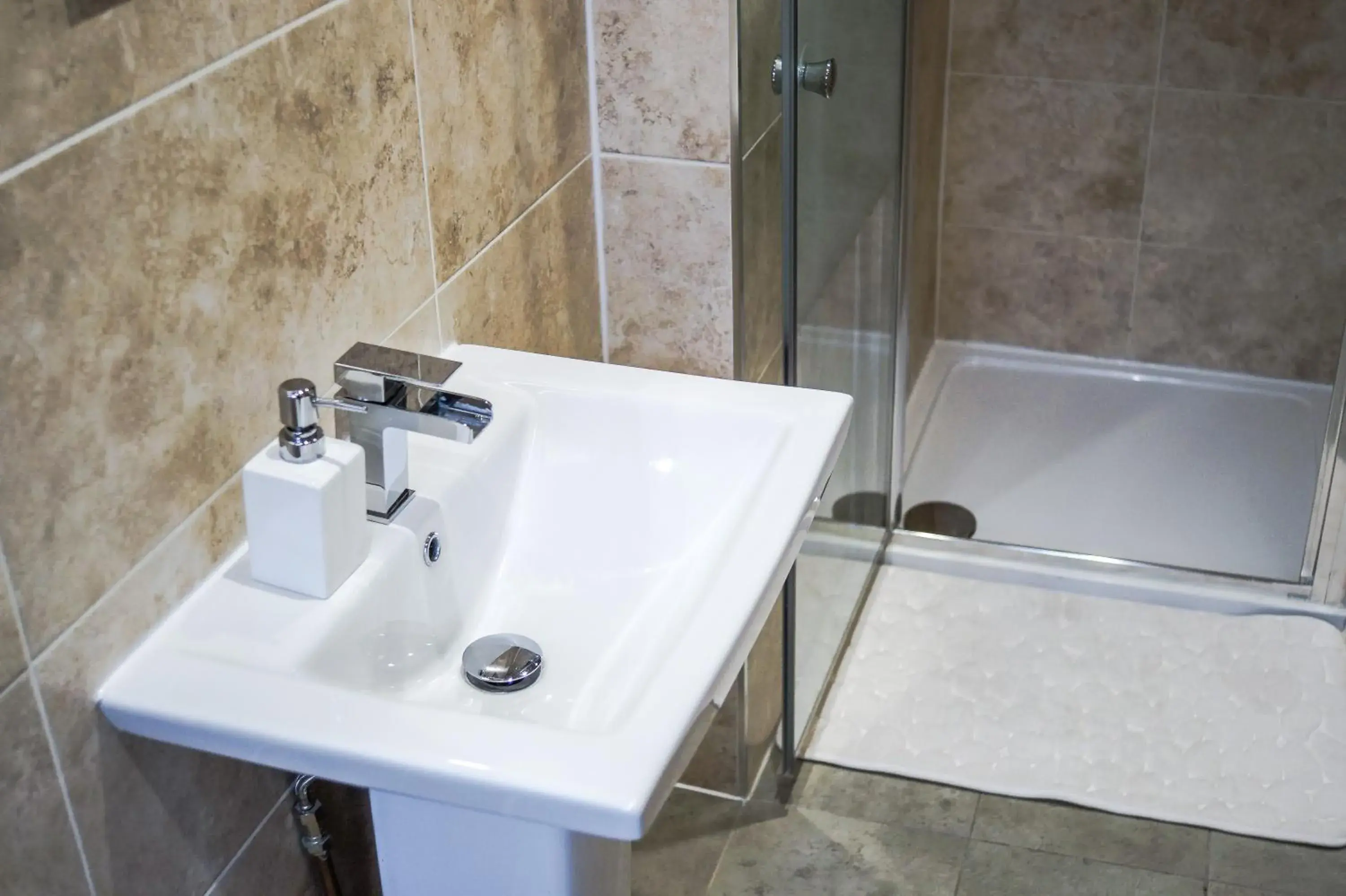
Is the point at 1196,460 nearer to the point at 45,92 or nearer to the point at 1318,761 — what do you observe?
the point at 1318,761

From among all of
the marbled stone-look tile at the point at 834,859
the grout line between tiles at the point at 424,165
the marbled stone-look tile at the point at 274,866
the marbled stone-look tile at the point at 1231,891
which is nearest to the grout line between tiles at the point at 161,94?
the grout line between tiles at the point at 424,165

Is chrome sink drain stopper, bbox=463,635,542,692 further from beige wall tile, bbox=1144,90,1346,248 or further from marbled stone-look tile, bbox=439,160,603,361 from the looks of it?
beige wall tile, bbox=1144,90,1346,248

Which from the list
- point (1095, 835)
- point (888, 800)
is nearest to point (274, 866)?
point (888, 800)

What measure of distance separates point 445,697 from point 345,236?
0.40 metres

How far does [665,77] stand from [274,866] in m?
0.94

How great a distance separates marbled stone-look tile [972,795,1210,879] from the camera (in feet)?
6.58

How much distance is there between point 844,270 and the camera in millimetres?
2166

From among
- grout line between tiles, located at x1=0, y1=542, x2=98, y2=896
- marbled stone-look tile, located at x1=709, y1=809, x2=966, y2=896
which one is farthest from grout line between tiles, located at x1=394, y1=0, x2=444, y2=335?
marbled stone-look tile, located at x1=709, y1=809, x2=966, y2=896

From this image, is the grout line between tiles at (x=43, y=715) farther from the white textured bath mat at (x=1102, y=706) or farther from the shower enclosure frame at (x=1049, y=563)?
the white textured bath mat at (x=1102, y=706)

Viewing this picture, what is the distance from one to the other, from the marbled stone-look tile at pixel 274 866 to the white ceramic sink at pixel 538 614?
0.10 m

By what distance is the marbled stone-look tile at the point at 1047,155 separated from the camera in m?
3.00

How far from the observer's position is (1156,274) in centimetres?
308

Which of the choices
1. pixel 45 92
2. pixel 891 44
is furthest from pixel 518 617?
pixel 891 44

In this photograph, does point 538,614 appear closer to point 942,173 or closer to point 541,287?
point 541,287
